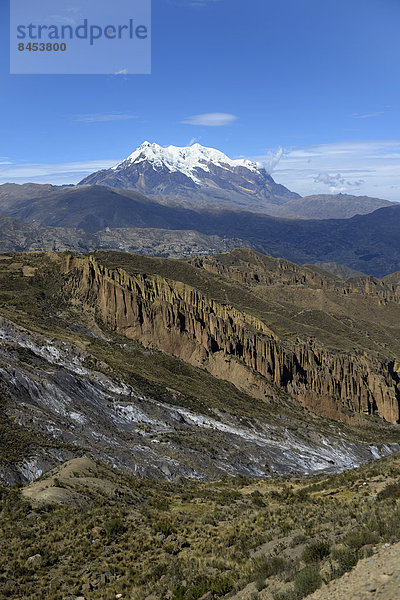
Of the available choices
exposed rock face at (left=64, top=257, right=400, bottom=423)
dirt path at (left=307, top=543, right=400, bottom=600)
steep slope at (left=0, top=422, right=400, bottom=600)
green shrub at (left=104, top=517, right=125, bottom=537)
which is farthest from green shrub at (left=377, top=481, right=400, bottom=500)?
exposed rock face at (left=64, top=257, right=400, bottom=423)

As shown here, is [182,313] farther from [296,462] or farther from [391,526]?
[391,526]

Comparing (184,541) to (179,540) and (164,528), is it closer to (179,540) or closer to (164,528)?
(179,540)

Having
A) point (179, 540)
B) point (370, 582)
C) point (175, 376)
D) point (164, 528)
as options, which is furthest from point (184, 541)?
point (175, 376)

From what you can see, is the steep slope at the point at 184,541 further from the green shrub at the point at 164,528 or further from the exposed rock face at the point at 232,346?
the exposed rock face at the point at 232,346

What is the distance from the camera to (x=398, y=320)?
164750 mm

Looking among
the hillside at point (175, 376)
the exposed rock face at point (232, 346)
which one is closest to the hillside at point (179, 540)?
the hillside at point (175, 376)

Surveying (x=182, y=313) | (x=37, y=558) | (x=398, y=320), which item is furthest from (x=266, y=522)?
(x=398, y=320)

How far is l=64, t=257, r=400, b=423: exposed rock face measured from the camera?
90312mm

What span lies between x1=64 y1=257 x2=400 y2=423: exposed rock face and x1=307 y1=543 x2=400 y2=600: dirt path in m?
72.9

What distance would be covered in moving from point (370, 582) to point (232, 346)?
83.0 m

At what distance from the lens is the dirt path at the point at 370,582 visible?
40.3 feet

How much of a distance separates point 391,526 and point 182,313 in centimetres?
8068

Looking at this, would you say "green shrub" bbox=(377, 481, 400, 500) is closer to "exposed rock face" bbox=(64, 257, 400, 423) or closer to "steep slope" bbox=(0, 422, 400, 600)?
"steep slope" bbox=(0, 422, 400, 600)

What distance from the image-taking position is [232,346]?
314 feet
